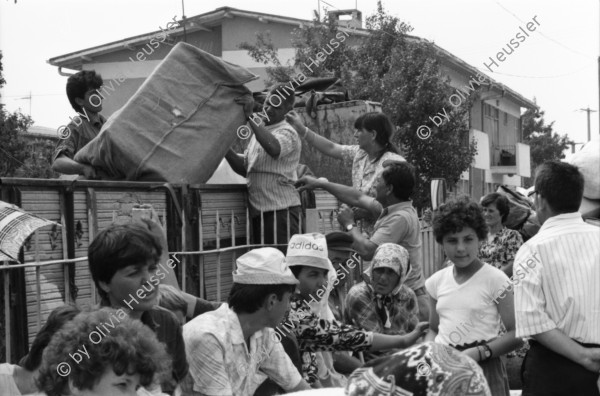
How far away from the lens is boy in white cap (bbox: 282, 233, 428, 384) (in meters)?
4.54

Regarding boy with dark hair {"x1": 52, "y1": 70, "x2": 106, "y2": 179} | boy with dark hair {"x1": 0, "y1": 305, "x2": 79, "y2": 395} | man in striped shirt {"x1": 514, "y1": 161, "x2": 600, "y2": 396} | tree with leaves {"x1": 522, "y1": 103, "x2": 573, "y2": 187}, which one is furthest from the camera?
tree with leaves {"x1": 522, "y1": 103, "x2": 573, "y2": 187}

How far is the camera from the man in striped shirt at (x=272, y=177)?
642 cm

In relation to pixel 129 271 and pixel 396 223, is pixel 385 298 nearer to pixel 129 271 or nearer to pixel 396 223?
pixel 396 223

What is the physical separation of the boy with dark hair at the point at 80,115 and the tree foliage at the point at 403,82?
1716 centimetres

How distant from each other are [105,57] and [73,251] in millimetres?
29184

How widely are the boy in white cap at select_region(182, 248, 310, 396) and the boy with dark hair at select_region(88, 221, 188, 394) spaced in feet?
0.61

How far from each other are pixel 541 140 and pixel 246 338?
192 feet

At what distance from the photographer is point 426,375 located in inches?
76.6

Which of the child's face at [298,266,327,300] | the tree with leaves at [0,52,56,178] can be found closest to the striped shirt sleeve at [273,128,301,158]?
the child's face at [298,266,327,300]

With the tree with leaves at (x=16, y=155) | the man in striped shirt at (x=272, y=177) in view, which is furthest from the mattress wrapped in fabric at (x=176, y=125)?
the tree with leaves at (x=16, y=155)

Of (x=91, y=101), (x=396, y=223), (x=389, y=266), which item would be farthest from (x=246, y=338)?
(x=91, y=101)

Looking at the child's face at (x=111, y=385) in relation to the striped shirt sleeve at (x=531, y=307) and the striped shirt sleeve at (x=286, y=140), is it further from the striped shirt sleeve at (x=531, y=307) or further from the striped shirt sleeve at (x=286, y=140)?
the striped shirt sleeve at (x=286, y=140)

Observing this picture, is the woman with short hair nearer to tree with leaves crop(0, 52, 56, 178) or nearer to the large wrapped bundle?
the large wrapped bundle

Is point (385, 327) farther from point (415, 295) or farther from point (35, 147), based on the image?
point (35, 147)
